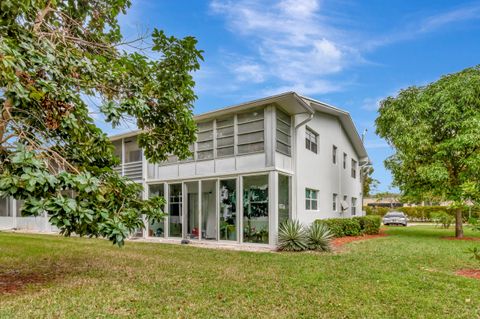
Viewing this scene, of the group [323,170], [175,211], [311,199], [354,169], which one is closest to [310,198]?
[311,199]

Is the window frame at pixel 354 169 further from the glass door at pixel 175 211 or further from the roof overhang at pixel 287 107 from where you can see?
the glass door at pixel 175 211

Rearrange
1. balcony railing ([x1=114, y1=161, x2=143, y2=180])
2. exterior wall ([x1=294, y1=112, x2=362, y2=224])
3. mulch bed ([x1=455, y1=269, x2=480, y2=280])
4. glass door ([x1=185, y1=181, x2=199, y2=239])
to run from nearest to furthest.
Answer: mulch bed ([x1=455, y1=269, x2=480, y2=280]) → exterior wall ([x1=294, y1=112, x2=362, y2=224]) → glass door ([x1=185, y1=181, x2=199, y2=239]) → balcony railing ([x1=114, y1=161, x2=143, y2=180])

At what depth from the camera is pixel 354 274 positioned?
8.19 metres

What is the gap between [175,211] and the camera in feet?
54.5

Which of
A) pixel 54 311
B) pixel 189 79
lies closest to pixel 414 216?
pixel 189 79

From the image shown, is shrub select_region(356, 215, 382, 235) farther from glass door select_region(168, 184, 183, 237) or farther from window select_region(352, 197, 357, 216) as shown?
glass door select_region(168, 184, 183, 237)

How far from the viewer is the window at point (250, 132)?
1402cm

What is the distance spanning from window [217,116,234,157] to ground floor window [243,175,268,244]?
1.51 metres

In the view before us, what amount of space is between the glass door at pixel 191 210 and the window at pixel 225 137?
2.18 meters

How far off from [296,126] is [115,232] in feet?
36.1

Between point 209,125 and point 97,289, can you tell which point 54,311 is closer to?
point 97,289

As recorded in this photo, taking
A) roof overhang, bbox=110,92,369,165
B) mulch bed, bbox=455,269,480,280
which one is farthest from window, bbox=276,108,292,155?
mulch bed, bbox=455,269,480,280

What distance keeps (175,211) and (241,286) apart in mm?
10127

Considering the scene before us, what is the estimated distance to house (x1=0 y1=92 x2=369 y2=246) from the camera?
13750mm
